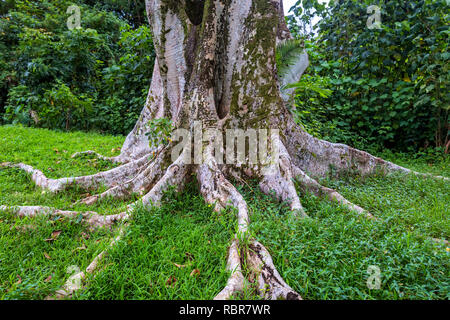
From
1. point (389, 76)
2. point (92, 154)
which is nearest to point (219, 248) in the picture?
point (92, 154)

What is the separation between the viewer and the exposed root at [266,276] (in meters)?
1.66

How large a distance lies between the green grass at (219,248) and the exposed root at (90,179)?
237 mm

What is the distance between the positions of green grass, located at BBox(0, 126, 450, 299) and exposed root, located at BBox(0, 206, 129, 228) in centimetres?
7

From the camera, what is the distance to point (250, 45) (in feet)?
11.4

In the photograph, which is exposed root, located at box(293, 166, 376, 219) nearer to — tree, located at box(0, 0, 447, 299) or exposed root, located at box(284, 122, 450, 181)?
tree, located at box(0, 0, 447, 299)

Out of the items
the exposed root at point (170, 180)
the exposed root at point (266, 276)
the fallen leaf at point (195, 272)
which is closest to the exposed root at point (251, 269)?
the exposed root at point (266, 276)

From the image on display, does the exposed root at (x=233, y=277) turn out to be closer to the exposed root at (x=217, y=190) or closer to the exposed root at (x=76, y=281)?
the exposed root at (x=217, y=190)

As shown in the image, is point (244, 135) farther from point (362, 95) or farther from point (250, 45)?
point (362, 95)

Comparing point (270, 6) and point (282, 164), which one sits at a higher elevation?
point (270, 6)

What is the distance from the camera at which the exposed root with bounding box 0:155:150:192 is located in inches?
138

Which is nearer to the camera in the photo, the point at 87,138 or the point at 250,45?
the point at 250,45

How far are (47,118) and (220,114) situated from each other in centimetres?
657

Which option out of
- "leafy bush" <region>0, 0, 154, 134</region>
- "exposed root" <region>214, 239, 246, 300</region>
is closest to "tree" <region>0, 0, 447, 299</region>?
"exposed root" <region>214, 239, 246, 300</region>
